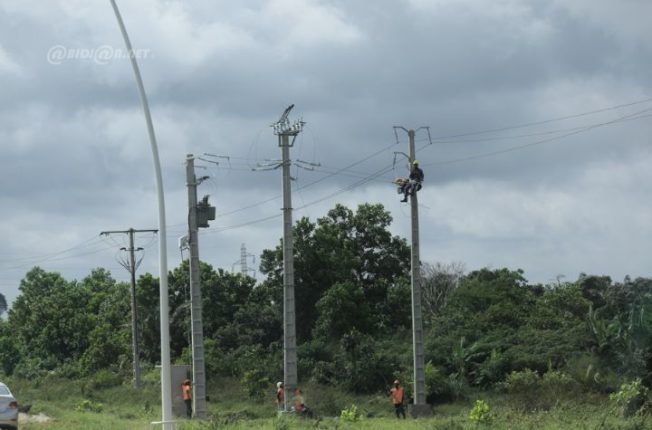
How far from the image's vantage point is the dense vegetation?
44156mm

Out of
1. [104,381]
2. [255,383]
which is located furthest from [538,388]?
[104,381]

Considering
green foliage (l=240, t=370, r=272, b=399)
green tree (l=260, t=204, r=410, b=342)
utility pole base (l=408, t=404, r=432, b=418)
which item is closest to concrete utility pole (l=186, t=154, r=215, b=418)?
utility pole base (l=408, t=404, r=432, b=418)

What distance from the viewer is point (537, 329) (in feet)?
169

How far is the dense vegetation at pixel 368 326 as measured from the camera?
1738 inches

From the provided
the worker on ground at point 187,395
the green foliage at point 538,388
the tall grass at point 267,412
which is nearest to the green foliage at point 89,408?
the tall grass at point 267,412

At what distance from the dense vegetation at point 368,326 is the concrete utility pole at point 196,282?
41.8ft

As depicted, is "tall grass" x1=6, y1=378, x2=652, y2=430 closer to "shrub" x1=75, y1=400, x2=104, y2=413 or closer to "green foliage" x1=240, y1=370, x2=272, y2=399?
"shrub" x1=75, y1=400, x2=104, y2=413

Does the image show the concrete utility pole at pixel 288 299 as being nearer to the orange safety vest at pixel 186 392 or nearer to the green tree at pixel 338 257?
the orange safety vest at pixel 186 392

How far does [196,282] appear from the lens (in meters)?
33.0

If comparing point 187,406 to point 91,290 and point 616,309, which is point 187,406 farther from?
point 91,290

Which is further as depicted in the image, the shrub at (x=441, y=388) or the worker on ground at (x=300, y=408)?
the shrub at (x=441, y=388)

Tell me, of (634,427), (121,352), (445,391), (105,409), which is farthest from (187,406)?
(121,352)

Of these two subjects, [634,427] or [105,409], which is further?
→ [105,409]

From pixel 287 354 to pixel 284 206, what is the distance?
16.8 ft
